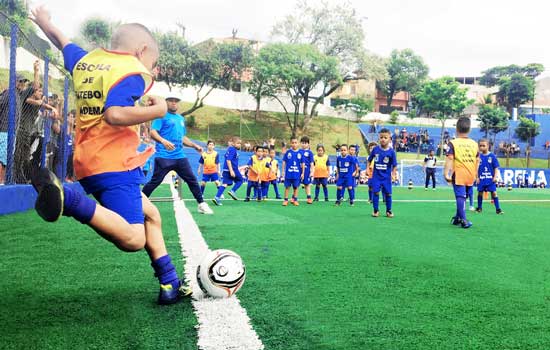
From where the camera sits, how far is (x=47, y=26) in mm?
2990

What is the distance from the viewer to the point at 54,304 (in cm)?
284

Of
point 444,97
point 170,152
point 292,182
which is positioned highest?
point 444,97

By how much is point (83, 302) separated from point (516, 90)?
87.3 metres

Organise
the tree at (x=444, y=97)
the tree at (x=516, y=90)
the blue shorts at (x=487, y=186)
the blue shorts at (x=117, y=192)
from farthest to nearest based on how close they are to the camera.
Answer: the tree at (x=516, y=90), the tree at (x=444, y=97), the blue shorts at (x=487, y=186), the blue shorts at (x=117, y=192)

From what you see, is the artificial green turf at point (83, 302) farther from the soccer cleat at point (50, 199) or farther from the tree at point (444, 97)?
the tree at point (444, 97)

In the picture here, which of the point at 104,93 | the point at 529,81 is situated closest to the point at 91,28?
the point at 104,93

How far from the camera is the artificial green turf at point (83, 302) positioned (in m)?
2.27

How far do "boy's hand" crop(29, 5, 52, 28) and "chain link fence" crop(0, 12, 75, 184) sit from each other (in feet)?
12.3

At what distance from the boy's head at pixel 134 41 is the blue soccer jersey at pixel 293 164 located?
10.3 metres

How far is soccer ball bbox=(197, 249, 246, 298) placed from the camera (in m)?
3.05

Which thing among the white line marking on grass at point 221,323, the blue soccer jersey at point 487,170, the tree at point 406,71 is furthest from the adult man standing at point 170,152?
the tree at point 406,71

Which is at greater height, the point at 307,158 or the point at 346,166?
the point at 307,158

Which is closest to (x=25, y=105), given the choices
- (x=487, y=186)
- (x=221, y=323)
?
(x=221, y=323)

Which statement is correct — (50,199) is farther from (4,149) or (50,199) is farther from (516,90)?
(516,90)
